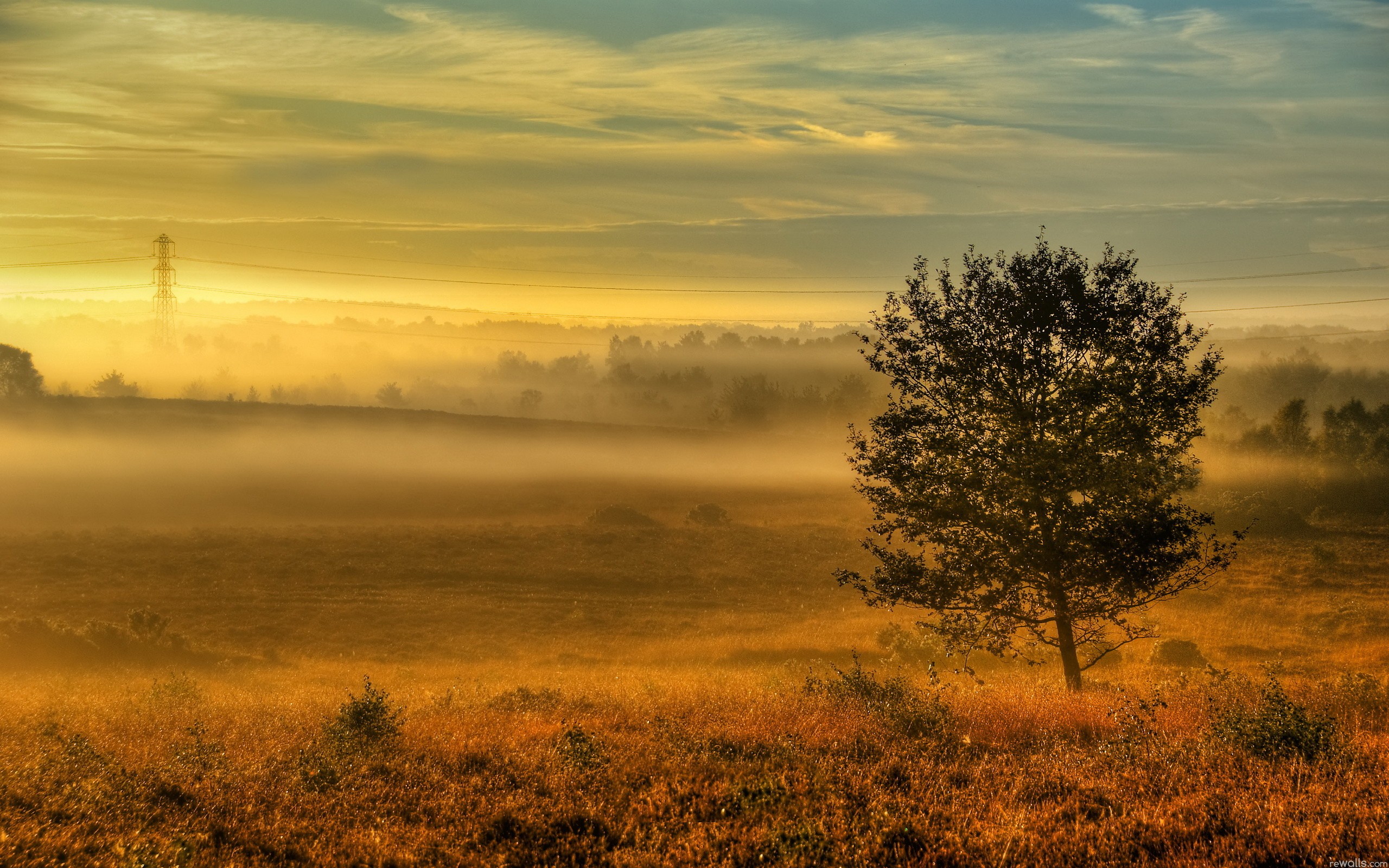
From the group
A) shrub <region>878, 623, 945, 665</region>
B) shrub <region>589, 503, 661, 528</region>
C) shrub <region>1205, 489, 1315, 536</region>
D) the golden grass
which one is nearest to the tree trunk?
the golden grass

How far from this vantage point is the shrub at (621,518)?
7925 centimetres

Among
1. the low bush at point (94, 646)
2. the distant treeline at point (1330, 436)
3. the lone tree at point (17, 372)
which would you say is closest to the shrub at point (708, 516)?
the low bush at point (94, 646)

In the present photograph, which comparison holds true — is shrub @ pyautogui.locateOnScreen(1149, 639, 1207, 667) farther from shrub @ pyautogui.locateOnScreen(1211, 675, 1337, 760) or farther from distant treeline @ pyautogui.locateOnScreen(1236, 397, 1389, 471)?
distant treeline @ pyautogui.locateOnScreen(1236, 397, 1389, 471)

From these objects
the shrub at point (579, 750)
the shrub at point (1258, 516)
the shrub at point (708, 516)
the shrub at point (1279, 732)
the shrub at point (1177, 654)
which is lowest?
the shrub at point (708, 516)

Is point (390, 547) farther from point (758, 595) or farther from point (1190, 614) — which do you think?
point (1190, 614)

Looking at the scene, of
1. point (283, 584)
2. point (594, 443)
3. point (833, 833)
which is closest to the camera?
point (833, 833)

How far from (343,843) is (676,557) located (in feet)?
184

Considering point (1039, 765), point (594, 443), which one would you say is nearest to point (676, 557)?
point (1039, 765)

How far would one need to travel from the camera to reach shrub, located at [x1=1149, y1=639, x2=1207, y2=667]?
34500 millimetres

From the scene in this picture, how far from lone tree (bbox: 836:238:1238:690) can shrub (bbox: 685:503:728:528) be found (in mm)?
57090

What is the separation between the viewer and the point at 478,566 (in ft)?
202

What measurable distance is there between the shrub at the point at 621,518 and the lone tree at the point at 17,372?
123114 mm

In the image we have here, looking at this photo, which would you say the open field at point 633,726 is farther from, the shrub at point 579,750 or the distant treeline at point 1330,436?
the distant treeline at point 1330,436

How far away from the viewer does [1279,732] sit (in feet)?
41.5
